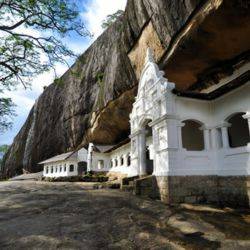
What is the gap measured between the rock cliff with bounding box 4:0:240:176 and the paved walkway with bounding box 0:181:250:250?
844 centimetres

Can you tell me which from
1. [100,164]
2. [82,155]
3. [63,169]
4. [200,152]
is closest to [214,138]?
[200,152]

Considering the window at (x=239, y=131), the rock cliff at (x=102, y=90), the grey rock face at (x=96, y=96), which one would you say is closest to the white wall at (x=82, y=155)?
the rock cliff at (x=102, y=90)

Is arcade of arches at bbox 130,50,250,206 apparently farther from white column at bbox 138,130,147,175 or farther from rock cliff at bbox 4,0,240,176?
rock cliff at bbox 4,0,240,176

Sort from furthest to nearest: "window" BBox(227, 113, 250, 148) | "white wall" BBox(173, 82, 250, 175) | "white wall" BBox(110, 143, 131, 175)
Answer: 1. "white wall" BBox(110, 143, 131, 175)
2. "window" BBox(227, 113, 250, 148)
3. "white wall" BBox(173, 82, 250, 175)

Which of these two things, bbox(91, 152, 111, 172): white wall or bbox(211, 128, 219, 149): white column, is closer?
bbox(211, 128, 219, 149): white column

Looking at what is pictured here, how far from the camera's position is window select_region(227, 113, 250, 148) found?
12.5 m

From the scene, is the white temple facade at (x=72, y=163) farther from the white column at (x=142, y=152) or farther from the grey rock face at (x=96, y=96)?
the white column at (x=142, y=152)

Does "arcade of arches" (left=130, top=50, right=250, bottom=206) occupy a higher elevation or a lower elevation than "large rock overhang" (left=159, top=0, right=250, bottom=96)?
lower

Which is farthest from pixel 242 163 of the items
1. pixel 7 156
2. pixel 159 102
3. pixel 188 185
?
pixel 7 156

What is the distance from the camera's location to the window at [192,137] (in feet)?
44.4

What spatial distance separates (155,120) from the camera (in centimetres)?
1155

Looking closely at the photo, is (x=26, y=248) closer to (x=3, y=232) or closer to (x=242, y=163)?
(x=3, y=232)

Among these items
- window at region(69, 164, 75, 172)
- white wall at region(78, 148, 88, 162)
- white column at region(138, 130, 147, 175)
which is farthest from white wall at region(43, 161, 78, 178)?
white column at region(138, 130, 147, 175)

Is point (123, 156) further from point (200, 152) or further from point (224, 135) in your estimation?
point (224, 135)
